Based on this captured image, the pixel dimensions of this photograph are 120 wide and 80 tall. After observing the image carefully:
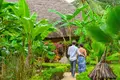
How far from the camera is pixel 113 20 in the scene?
241 inches

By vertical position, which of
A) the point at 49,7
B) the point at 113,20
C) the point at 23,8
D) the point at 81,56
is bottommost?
the point at 81,56

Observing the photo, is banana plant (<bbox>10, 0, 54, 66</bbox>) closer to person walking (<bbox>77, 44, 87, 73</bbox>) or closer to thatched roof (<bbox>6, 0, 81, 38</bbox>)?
person walking (<bbox>77, 44, 87, 73</bbox>)

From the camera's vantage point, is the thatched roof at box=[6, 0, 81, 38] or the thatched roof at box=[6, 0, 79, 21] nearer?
the thatched roof at box=[6, 0, 81, 38]

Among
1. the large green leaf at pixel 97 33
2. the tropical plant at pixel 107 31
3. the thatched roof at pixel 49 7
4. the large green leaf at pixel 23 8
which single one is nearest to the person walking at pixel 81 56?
the large green leaf at pixel 23 8

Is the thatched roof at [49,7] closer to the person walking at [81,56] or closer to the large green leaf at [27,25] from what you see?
the person walking at [81,56]

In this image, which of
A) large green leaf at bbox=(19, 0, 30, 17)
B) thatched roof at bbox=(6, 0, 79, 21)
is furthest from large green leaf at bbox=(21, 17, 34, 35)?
thatched roof at bbox=(6, 0, 79, 21)

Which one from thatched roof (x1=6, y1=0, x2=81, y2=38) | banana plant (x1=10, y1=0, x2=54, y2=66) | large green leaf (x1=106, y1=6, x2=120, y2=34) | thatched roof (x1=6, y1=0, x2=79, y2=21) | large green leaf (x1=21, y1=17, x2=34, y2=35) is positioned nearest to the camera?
large green leaf (x1=106, y1=6, x2=120, y2=34)

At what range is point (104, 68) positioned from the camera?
683 centimetres

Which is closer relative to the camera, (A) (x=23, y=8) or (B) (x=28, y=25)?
(B) (x=28, y=25)

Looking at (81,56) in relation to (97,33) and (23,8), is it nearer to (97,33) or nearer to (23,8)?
(23,8)

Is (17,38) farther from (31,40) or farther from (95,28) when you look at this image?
(95,28)

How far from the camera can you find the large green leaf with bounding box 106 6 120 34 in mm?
6000

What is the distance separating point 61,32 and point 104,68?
13054 millimetres

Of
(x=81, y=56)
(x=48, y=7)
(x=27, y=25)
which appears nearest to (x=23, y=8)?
(x=27, y=25)
